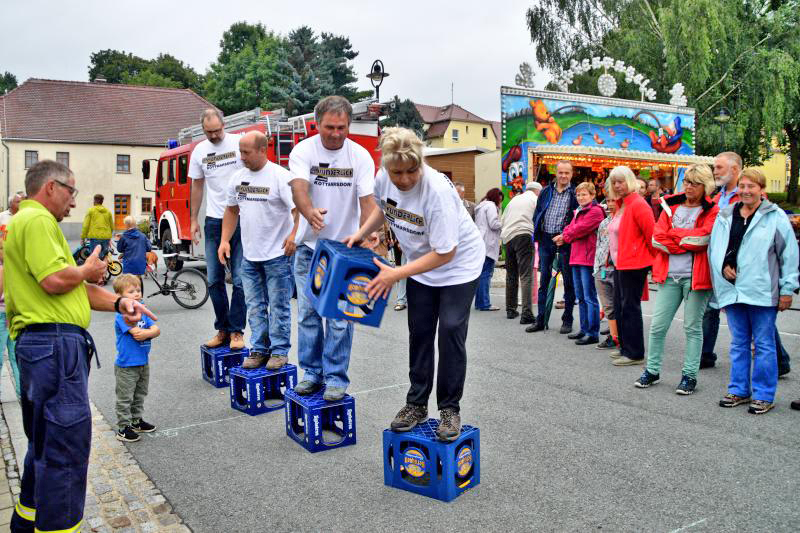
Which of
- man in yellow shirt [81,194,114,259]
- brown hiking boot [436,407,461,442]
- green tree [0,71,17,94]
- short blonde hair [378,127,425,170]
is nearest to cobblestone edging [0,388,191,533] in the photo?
brown hiking boot [436,407,461,442]

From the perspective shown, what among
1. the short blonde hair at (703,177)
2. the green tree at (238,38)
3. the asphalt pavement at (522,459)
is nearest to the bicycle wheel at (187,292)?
the asphalt pavement at (522,459)

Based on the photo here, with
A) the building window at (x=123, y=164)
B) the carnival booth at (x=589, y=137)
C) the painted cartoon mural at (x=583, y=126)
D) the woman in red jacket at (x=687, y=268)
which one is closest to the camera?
the woman in red jacket at (x=687, y=268)

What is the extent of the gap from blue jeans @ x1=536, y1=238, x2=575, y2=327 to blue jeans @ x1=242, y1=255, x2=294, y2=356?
165 inches

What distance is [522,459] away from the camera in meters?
4.41

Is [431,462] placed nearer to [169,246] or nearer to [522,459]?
[522,459]

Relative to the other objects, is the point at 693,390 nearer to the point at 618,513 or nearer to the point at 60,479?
the point at 618,513

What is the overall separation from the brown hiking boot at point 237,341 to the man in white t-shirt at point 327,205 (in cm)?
161

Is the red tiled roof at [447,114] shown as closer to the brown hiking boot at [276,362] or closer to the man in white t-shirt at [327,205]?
the brown hiking boot at [276,362]

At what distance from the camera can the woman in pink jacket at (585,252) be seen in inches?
323

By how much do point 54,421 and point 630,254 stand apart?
553 centimetres

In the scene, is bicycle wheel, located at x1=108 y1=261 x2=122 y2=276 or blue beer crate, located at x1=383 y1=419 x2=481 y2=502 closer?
blue beer crate, located at x1=383 y1=419 x2=481 y2=502

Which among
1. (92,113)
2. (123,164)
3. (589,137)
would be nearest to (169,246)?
(589,137)

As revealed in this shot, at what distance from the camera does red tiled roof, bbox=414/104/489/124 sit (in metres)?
80.3

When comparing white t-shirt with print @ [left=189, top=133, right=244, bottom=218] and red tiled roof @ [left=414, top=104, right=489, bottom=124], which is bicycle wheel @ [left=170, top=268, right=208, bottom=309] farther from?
red tiled roof @ [left=414, top=104, right=489, bottom=124]
